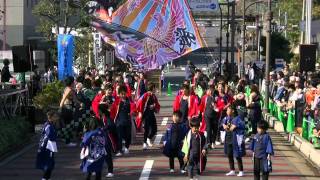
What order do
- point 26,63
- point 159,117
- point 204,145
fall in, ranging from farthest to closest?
point 159,117, point 26,63, point 204,145

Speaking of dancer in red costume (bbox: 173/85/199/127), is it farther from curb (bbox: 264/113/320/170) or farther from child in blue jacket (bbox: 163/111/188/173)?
child in blue jacket (bbox: 163/111/188/173)

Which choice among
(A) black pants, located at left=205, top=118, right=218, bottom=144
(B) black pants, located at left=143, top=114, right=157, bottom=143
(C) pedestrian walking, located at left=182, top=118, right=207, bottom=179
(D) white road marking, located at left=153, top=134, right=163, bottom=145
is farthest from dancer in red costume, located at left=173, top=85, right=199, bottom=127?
(C) pedestrian walking, located at left=182, top=118, right=207, bottom=179

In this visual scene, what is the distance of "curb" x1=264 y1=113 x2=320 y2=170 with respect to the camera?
1654 centimetres

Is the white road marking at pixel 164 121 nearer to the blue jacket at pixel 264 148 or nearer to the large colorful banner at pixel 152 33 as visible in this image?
the large colorful banner at pixel 152 33

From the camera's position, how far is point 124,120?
17.1m

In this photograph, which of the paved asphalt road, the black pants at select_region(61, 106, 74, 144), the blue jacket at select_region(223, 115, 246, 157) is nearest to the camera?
the blue jacket at select_region(223, 115, 246, 157)

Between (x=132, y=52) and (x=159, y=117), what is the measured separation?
722cm

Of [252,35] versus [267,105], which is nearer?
[267,105]

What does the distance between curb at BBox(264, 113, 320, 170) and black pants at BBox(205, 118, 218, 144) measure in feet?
7.24

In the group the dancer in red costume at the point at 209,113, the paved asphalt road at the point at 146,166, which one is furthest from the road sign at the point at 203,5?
the dancer in red costume at the point at 209,113

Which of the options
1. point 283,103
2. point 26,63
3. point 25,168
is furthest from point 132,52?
point 25,168

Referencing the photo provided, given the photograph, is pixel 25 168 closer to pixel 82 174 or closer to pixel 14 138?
pixel 82 174

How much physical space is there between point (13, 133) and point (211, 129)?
494 cm

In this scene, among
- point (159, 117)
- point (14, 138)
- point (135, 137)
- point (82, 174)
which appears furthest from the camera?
point (159, 117)
